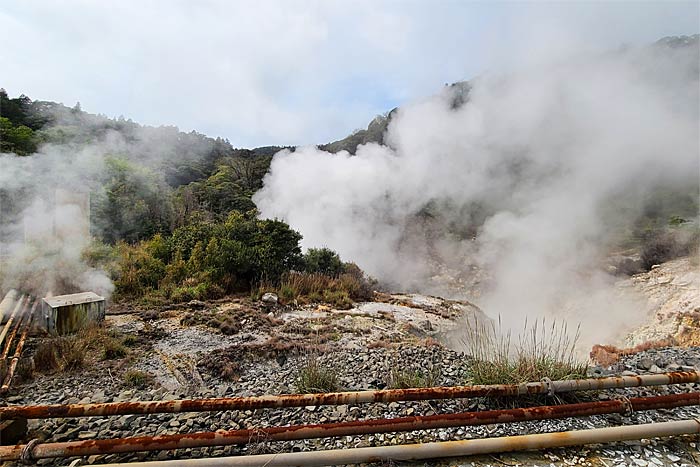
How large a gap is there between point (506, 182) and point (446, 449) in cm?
1499

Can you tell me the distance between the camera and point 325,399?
238 centimetres

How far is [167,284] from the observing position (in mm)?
7289

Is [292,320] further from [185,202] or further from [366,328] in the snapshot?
[185,202]

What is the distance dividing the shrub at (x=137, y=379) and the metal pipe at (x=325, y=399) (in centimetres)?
131

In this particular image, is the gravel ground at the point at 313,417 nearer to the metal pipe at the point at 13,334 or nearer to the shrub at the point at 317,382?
the shrub at the point at 317,382

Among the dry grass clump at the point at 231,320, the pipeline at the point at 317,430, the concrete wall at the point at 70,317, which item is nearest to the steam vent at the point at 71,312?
the concrete wall at the point at 70,317

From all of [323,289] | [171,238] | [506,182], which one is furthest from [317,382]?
[506,182]

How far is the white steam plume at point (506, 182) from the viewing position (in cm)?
1215

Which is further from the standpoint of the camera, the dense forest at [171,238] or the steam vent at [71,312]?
the dense forest at [171,238]

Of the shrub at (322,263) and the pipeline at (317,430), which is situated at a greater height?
the shrub at (322,263)

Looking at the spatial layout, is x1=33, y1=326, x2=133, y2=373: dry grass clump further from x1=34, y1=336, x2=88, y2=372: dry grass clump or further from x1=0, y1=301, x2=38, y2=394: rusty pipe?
x1=0, y1=301, x2=38, y2=394: rusty pipe

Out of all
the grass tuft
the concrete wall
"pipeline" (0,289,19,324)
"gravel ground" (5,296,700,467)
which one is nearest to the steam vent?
the concrete wall

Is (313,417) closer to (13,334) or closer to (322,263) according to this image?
(13,334)

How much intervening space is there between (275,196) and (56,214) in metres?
8.82
